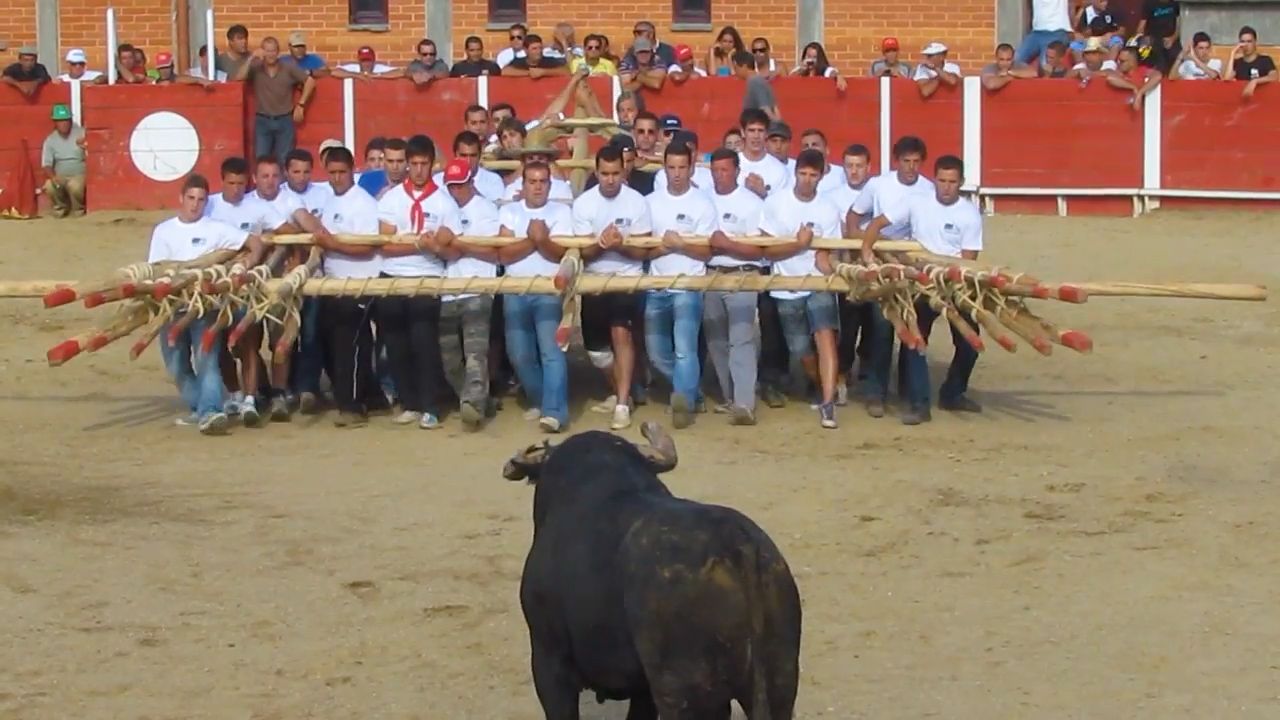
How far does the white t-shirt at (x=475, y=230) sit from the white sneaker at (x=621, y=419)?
3.02 ft

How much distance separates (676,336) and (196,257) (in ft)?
8.01

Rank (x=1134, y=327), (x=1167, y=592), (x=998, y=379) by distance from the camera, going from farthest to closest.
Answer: (x=1134, y=327) < (x=998, y=379) < (x=1167, y=592)

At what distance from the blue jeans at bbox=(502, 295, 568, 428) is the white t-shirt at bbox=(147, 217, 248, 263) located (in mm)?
1430

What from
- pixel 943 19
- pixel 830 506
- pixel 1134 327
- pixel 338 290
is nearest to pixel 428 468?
pixel 338 290

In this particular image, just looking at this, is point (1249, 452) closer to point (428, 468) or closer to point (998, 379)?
point (998, 379)

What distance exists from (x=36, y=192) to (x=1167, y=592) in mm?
14483

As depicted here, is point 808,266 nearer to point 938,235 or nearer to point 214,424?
point 938,235

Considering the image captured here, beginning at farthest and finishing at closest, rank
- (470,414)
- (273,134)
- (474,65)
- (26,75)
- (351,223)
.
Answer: (474,65), (26,75), (273,134), (351,223), (470,414)

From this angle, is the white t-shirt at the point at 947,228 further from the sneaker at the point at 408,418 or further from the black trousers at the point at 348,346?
the black trousers at the point at 348,346

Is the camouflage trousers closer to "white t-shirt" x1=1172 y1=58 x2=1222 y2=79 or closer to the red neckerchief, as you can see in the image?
the red neckerchief

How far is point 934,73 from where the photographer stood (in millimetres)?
19891

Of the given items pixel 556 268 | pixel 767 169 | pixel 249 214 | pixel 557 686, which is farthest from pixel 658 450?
pixel 767 169

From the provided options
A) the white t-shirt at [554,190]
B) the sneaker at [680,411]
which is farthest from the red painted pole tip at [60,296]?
the sneaker at [680,411]

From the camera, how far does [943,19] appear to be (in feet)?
74.0
